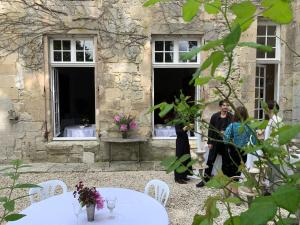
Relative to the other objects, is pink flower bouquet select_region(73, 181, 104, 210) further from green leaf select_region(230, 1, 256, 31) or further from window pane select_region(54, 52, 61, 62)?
window pane select_region(54, 52, 61, 62)

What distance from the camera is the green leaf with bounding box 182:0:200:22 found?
665 mm

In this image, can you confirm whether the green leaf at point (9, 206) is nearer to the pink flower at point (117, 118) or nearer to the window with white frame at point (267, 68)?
the pink flower at point (117, 118)

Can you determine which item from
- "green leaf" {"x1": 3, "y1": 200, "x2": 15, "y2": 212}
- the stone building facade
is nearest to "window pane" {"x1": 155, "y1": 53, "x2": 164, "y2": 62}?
the stone building facade

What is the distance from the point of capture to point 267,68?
25.2 ft

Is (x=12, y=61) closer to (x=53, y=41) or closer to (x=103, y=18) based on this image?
(x=53, y=41)

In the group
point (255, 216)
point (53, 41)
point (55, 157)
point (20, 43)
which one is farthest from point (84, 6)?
point (255, 216)

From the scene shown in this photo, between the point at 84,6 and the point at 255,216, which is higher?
the point at 84,6

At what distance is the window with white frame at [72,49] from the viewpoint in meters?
7.15

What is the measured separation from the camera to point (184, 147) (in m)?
5.59

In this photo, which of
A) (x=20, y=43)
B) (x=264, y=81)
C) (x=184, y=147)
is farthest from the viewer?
(x=264, y=81)

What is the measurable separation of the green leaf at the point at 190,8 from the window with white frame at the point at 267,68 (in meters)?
7.00

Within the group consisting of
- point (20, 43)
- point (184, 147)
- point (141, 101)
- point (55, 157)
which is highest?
point (20, 43)

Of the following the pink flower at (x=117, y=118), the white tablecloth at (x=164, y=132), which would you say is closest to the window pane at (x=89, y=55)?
the pink flower at (x=117, y=118)

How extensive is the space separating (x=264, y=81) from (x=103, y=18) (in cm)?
397
